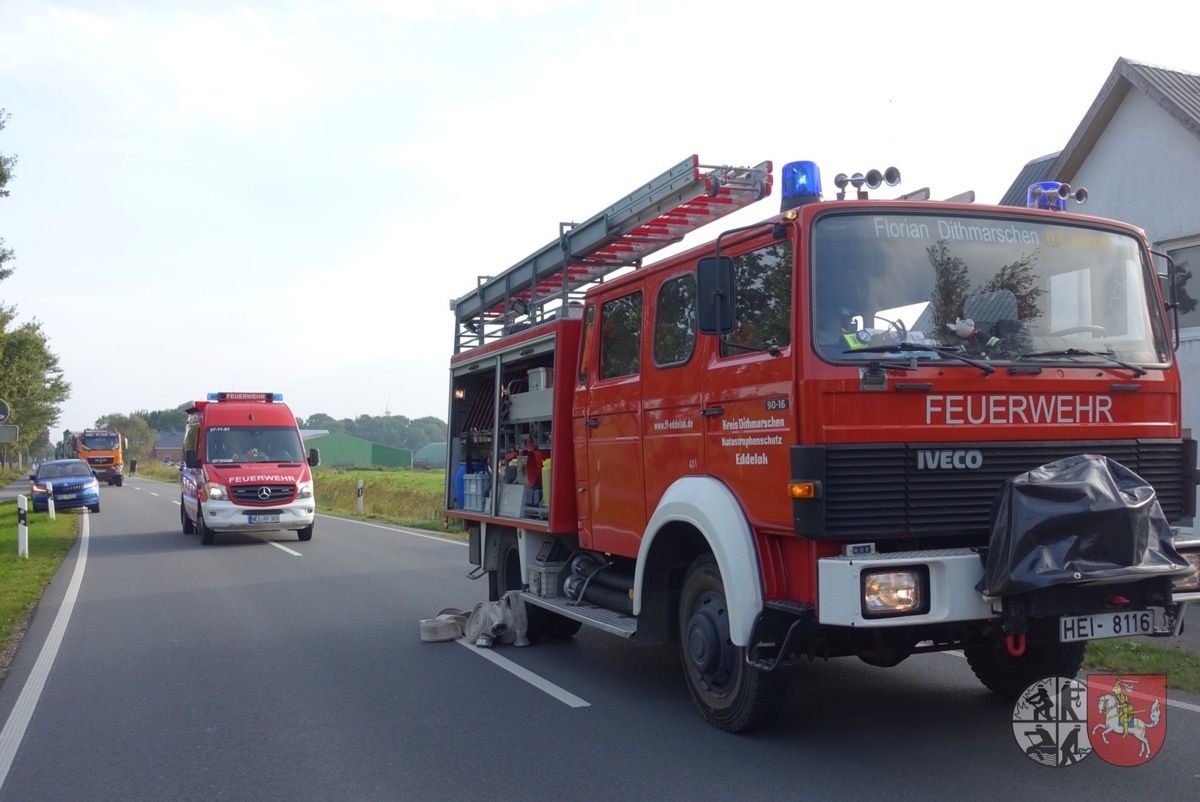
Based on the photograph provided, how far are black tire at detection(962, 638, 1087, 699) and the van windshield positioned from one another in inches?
590

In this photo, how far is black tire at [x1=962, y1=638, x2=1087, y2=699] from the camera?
6.07 metres

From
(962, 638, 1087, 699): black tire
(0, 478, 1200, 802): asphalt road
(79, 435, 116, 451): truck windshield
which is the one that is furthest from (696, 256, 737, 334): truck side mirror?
(79, 435, 116, 451): truck windshield

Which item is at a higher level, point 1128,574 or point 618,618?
point 1128,574

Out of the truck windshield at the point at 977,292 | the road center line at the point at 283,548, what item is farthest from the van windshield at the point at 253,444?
the truck windshield at the point at 977,292

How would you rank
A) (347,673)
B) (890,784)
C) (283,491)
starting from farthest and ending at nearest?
(283,491) → (347,673) → (890,784)

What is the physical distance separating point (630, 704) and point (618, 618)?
0.58 meters

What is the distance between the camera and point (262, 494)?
18312mm

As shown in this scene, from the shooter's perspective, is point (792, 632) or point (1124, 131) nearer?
point (792, 632)

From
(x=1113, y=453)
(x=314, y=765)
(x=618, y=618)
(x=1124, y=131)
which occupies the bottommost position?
(x=314, y=765)

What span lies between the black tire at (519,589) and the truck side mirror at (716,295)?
3911 millimetres

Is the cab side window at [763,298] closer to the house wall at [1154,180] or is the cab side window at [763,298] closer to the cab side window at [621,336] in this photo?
the cab side window at [621,336]

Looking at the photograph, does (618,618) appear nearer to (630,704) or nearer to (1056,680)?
(630,704)

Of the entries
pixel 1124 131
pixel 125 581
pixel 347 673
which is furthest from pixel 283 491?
pixel 1124 131

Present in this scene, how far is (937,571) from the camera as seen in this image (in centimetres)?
476
